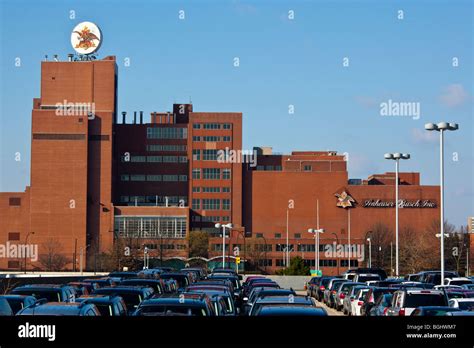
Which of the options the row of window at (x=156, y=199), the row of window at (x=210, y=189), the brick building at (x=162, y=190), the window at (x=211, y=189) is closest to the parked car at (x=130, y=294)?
the brick building at (x=162, y=190)

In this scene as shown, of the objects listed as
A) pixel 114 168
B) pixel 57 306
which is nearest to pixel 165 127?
pixel 114 168

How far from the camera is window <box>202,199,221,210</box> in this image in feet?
482

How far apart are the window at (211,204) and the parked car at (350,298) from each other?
358 feet

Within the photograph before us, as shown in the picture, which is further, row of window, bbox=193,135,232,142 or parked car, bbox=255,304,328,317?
row of window, bbox=193,135,232,142

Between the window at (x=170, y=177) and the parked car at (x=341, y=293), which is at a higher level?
the window at (x=170, y=177)

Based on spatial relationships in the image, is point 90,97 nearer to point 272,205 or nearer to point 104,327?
point 272,205

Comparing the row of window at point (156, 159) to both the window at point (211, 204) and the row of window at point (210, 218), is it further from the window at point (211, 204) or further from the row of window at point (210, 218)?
the row of window at point (210, 218)

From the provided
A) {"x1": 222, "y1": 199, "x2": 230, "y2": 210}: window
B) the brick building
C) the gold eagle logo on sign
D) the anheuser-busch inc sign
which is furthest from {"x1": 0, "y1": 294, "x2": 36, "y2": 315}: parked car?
the anheuser-busch inc sign

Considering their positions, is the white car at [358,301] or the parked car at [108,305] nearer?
the parked car at [108,305]

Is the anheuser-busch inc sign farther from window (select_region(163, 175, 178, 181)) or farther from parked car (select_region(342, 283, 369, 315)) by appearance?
parked car (select_region(342, 283, 369, 315))

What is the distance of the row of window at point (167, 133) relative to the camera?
150m

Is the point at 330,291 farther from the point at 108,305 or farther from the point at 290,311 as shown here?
the point at 290,311

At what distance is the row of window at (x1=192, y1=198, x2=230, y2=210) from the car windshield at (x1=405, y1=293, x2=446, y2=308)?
12200cm

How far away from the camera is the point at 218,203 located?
147 meters
